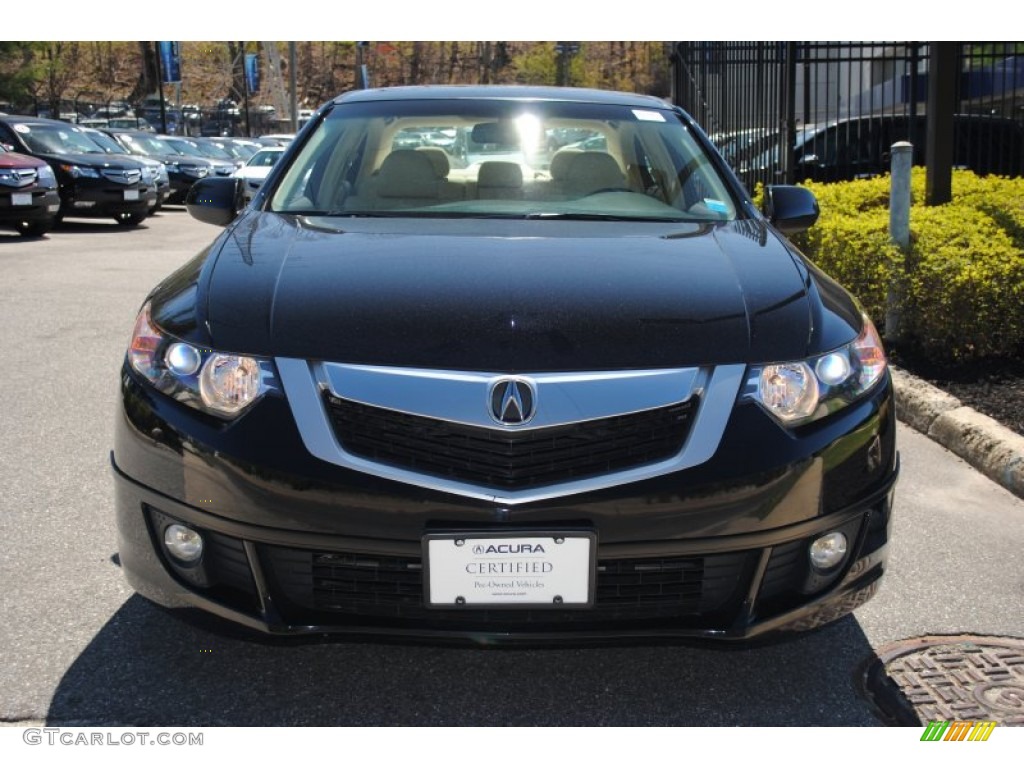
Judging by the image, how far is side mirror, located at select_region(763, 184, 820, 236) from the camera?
4.00m

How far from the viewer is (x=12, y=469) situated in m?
4.71

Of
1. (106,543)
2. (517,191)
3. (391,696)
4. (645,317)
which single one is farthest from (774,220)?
(106,543)

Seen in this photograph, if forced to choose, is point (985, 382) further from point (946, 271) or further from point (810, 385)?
point (810, 385)

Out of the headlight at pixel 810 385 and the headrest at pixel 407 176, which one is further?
the headrest at pixel 407 176

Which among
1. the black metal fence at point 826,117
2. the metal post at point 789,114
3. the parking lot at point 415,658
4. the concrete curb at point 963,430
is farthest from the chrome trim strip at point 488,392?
the black metal fence at point 826,117

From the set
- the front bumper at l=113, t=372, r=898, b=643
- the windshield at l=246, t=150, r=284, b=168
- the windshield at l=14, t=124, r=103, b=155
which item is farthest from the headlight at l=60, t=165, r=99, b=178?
the front bumper at l=113, t=372, r=898, b=643

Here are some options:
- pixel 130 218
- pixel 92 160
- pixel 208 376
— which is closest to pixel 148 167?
pixel 130 218

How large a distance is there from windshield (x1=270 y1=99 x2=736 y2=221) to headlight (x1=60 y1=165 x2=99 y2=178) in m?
13.5

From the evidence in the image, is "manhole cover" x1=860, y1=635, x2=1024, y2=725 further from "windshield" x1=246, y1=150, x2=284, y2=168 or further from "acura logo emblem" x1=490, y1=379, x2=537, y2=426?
"windshield" x1=246, y1=150, x2=284, y2=168

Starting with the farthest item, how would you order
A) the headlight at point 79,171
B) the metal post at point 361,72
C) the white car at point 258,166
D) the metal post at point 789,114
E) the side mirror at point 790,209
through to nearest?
1. the metal post at point 361,72
2. the white car at point 258,166
3. the headlight at point 79,171
4. the metal post at point 789,114
5. the side mirror at point 790,209

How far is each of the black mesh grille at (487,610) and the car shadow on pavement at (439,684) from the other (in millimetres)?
157

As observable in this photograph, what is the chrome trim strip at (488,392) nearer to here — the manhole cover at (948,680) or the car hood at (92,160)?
the manhole cover at (948,680)

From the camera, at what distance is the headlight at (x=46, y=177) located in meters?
14.8

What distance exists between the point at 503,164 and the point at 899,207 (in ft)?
10.8
